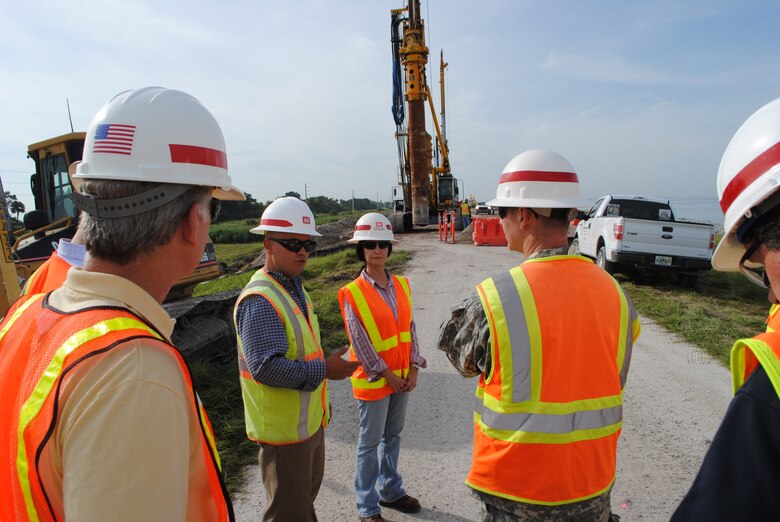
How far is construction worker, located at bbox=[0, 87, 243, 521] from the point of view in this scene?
90cm

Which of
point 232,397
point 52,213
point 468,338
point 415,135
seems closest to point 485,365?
point 468,338

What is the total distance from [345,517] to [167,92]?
3.12m

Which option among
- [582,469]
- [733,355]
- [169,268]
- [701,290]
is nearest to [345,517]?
[582,469]

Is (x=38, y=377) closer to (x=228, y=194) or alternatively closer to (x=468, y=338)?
(x=228, y=194)

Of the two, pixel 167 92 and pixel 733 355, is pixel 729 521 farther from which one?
pixel 167 92

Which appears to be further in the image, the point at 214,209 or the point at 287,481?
the point at 287,481

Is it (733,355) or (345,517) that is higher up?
(733,355)

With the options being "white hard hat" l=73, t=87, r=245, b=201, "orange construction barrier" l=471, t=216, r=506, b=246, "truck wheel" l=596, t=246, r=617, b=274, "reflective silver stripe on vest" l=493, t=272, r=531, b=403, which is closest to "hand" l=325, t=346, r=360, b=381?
"reflective silver stripe on vest" l=493, t=272, r=531, b=403

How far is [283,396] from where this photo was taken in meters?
2.61

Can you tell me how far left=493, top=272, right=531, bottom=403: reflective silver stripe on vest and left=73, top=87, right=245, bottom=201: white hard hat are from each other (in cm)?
124

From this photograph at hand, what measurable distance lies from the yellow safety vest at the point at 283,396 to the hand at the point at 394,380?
64cm

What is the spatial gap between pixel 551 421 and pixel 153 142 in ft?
6.03

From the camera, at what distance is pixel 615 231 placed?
35.0 feet

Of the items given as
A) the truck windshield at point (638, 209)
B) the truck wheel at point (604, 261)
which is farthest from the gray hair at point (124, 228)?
the truck windshield at point (638, 209)
